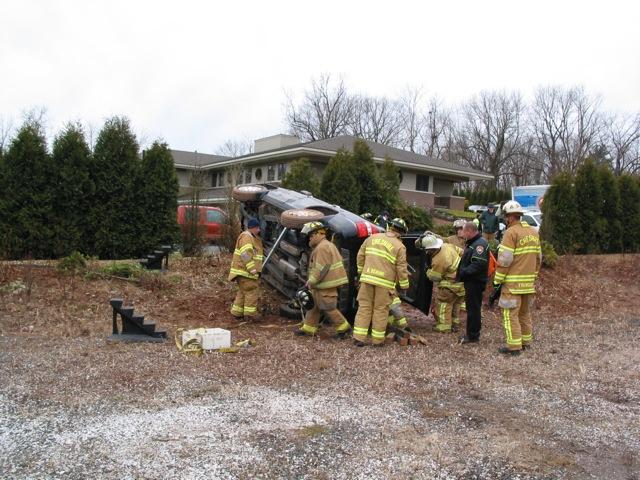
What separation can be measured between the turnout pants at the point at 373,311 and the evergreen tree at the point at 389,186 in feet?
30.4

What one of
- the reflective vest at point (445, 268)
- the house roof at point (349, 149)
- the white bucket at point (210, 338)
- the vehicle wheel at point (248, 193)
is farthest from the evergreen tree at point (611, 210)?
the white bucket at point (210, 338)

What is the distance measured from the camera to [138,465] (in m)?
3.85

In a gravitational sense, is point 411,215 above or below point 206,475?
above

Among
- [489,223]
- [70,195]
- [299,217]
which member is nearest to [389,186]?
[489,223]

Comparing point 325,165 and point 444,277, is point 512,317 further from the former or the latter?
point 325,165

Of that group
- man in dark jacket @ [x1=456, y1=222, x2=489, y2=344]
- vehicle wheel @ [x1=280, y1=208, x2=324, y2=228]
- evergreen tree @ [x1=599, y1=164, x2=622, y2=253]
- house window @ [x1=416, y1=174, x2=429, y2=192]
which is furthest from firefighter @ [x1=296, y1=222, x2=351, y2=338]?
house window @ [x1=416, y1=174, x2=429, y2=192]

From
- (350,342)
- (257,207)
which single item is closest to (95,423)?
(350,342)

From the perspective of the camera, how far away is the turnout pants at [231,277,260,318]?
8719 mm

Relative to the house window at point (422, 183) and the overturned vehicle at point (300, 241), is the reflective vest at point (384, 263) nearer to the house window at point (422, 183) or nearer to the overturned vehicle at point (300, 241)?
the overturned vehicle at point (300, 241)

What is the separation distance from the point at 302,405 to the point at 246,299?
149 inches

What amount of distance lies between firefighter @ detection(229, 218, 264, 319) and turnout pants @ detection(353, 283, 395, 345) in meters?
1.82

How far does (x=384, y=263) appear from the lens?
7.52m

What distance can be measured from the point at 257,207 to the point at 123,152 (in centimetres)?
525

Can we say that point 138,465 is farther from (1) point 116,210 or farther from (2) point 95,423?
(1) point 116,210
